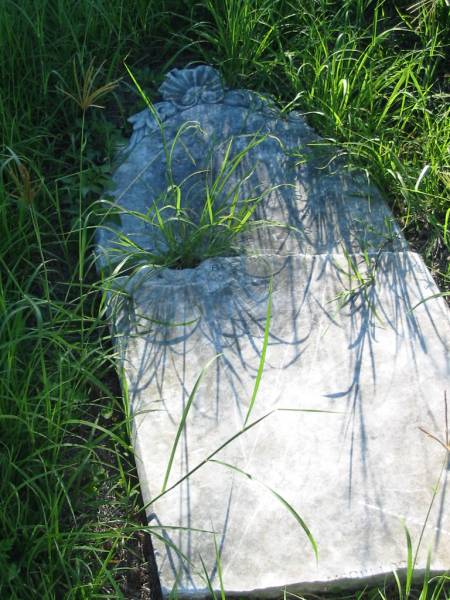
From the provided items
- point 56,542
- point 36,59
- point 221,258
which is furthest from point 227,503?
point 36,59

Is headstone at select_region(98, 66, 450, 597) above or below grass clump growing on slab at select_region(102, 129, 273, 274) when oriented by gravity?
below

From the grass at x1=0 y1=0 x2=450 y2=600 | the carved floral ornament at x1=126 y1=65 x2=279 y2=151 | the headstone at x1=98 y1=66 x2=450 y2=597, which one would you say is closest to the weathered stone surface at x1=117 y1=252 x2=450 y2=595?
the headstone at x1=98 y1=66 x2=450 y2=597

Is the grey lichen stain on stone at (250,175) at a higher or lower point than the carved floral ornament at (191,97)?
lower

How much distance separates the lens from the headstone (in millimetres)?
1715

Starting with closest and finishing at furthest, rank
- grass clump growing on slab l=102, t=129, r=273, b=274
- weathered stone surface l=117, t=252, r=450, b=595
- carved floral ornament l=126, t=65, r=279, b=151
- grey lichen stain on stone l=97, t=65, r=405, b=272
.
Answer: weathered stone surface l=117, t=252, r=450, b=595
grass clump growing on slab l=102, t=129, r=273, b=274
grey lichen stain on stone l=97, t=65, r=405, b=272
carved floral ornament l=126, t=65, r=279, b=151

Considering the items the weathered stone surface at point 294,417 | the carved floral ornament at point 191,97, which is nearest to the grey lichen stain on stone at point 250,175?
the carved floral ornament at point 191,97

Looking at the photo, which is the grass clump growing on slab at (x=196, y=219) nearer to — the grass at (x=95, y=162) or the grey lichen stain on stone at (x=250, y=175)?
the grey lichen stain on stone at (x=250, y=175)

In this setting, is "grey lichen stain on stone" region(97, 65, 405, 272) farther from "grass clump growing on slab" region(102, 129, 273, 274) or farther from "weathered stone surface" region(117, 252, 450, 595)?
"weathered stone surface" region(117, 252, 450, 595)

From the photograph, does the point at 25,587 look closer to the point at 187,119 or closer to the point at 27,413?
the point at 27,413

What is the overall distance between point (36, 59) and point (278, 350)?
1.27m

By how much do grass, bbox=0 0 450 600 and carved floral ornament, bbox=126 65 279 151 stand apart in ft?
0.17

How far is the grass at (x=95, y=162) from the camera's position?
5.66 ft

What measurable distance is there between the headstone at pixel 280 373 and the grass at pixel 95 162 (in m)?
0.09

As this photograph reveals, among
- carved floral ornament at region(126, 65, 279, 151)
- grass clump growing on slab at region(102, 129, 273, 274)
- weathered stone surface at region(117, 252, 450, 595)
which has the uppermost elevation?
carved floral ornament at region(126, 65, 279, 151)
